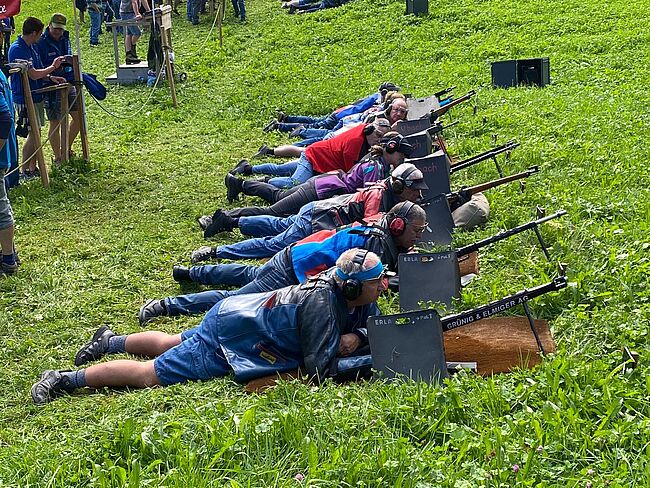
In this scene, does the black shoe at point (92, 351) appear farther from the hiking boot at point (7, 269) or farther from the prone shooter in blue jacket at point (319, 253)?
the hiking boot at point (7, 269)

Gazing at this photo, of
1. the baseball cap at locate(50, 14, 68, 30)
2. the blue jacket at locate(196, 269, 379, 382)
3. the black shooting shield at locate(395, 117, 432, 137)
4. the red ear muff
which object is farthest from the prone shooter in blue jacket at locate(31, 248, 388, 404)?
the baseball cap at locate(50, 14, 68, 30)

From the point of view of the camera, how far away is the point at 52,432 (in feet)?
17.7

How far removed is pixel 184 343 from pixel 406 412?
6.56 feet

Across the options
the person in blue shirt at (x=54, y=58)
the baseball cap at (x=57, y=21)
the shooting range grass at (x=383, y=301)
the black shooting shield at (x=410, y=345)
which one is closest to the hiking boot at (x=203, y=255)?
the shooting range grass at (x=383, y=301)

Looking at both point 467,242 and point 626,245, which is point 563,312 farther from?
point 467,242

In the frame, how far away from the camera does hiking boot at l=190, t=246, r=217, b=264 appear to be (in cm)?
852

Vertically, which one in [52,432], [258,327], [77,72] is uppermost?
[77,72]

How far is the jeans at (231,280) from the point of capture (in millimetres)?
6764

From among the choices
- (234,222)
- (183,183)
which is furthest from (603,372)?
(183,183)

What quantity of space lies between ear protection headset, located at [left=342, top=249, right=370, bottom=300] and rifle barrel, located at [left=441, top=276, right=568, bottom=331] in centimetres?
59

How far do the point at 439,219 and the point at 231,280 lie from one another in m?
2.06

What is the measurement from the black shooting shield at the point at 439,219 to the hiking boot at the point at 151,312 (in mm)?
2541

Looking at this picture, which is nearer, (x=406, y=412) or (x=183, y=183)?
(x=406, y=412)

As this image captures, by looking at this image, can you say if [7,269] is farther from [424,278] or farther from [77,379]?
[424,278]
